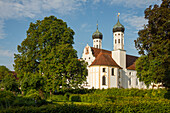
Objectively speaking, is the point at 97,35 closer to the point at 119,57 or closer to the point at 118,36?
the point at 118,36

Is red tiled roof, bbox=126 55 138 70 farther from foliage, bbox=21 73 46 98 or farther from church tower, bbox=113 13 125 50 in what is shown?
foliage, bbox=21 73 46 98

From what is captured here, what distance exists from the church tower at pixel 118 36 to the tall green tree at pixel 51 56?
2373 centimetres

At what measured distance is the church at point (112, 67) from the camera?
50.2 m

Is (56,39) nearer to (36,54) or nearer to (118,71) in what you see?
(36,54)

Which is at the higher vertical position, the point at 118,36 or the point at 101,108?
the point at 118,36

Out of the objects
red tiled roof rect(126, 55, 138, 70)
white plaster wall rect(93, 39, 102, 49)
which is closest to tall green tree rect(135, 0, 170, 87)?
red tiled roof rect(126, 55, 138, 70)

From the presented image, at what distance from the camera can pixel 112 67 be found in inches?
2035

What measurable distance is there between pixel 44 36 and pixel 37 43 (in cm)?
255

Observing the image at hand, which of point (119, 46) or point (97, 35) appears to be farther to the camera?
point (97, 35)

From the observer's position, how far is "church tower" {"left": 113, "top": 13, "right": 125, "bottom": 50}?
56.6 m

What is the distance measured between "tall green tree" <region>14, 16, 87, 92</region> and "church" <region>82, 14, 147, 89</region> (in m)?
16.7

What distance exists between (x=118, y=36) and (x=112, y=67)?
35.2 feet

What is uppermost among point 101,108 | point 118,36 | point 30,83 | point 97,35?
point 97,35

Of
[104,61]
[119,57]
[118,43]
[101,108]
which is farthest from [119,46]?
[101,108]
